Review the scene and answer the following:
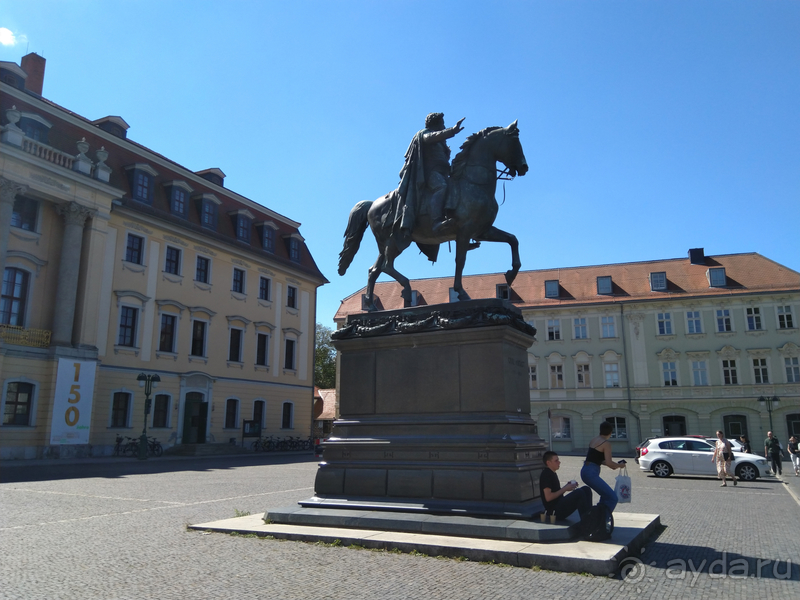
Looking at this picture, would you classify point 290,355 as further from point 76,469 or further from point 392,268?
point 392,268

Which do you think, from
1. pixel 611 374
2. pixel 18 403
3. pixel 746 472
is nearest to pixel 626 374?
pixel 611 374

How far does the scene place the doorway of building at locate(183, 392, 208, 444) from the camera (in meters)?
33.8

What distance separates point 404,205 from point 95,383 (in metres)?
24.2

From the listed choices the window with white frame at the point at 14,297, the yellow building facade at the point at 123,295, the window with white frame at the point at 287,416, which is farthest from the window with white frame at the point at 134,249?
the window with white frame at the point at 287,416

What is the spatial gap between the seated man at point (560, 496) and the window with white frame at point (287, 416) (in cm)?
3556

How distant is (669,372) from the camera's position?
44.4 metres

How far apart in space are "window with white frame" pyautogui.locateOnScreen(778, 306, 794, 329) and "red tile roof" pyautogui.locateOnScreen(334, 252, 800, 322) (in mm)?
1344

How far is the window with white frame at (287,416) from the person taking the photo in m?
41.5

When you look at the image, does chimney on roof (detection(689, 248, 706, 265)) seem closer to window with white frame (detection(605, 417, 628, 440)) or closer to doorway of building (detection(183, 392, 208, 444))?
window with white frame (detection(605, 417, 628, 440))

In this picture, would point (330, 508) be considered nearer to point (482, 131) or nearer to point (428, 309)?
point (428, 309)

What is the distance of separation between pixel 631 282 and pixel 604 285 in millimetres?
1987

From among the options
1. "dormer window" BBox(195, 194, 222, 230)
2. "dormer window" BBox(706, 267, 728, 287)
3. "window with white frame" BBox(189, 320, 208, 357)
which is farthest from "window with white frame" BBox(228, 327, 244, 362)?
"dormer window" BBox(706, 267, 728, 287)

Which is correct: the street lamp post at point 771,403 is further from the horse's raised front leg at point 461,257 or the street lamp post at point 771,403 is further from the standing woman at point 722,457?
the horse's raised front leg at point 461,257

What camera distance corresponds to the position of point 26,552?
6891mm
